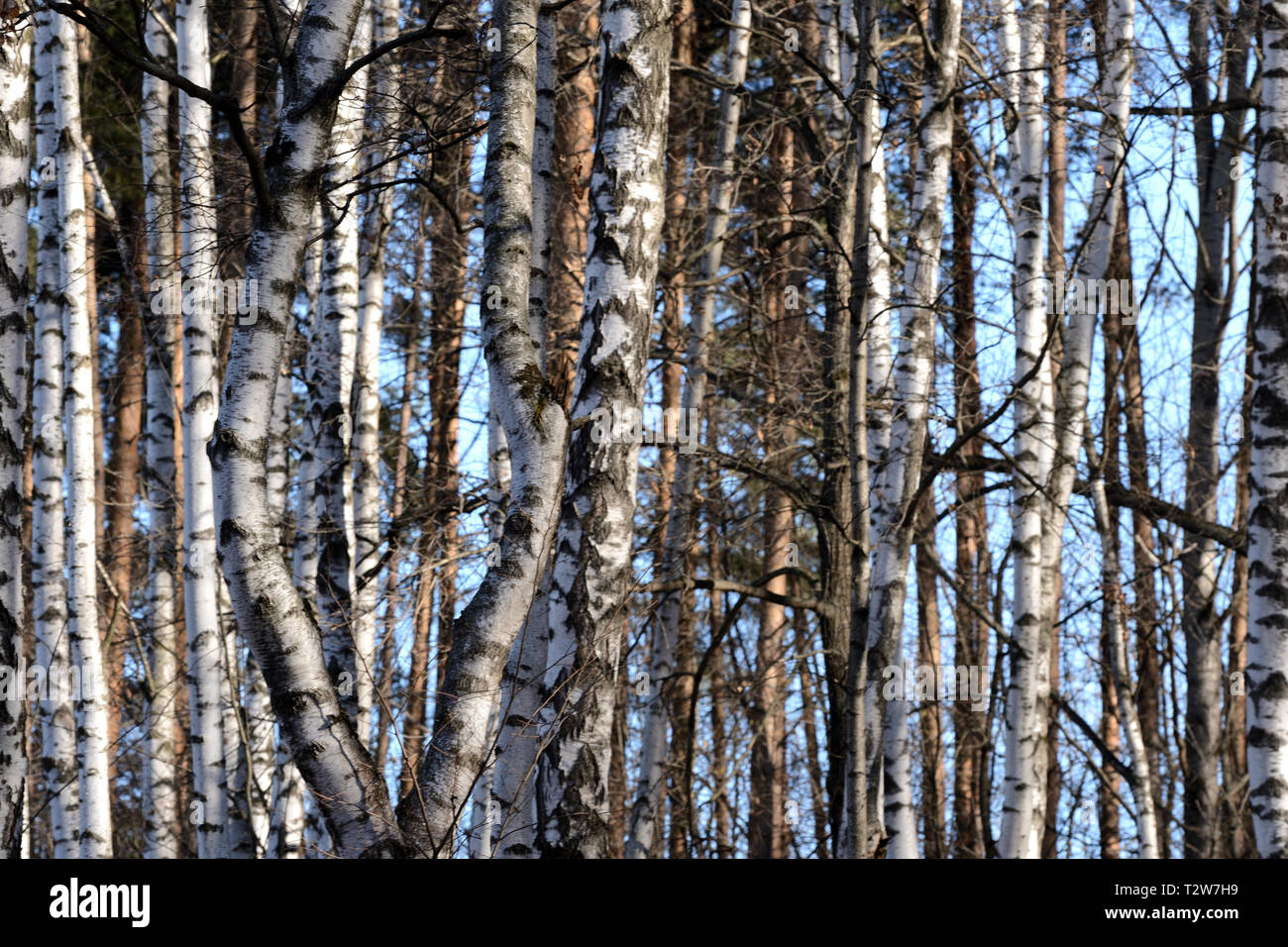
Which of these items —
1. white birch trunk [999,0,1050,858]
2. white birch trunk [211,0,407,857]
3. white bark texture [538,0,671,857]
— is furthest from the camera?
white birch trunk [999,0,1050,858]

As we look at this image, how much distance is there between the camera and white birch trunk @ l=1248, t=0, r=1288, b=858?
5.63 meters

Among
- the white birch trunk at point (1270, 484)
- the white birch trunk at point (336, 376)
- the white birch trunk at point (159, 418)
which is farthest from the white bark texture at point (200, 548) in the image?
the white birch trunk at point (1270, 484)

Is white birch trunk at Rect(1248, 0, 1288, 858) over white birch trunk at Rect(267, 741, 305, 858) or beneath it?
over

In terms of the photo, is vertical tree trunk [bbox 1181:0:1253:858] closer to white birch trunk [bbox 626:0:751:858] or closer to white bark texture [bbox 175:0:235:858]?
white birch trunk [bbox 626:0:751:858]

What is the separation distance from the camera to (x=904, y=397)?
270 inches

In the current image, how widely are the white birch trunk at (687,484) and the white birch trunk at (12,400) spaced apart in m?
3.69

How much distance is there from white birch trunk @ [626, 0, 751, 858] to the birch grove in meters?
0.03

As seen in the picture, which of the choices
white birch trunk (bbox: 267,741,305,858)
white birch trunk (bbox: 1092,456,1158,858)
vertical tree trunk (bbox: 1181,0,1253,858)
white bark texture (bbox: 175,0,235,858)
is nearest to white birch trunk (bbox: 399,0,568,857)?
white bark texture (bbox: 175,0,235,858)

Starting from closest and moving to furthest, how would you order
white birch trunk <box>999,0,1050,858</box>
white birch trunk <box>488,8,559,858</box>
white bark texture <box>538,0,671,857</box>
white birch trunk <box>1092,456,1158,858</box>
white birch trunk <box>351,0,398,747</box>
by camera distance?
1. white bark texture <box>538,0,671,857</box>
2. white birch trunk <box>488,8,559,858</box>
3. white birch trunk <box>999,0,1050,858</box>
4. white birch trunk <box>351,0,398,747</box>
5. white birch trunk <box>1092,456,1158,858</box>

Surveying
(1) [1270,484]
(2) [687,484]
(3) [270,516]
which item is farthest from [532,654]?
(1) [1270,484]

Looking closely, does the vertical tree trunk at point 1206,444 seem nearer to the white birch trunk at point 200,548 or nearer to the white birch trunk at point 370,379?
the white birch trunk at point 370,379

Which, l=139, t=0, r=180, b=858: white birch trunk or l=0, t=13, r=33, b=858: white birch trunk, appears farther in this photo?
l=139, t=0, r=180, b=858: white birch trunk

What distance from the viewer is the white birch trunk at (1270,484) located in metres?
5.63
